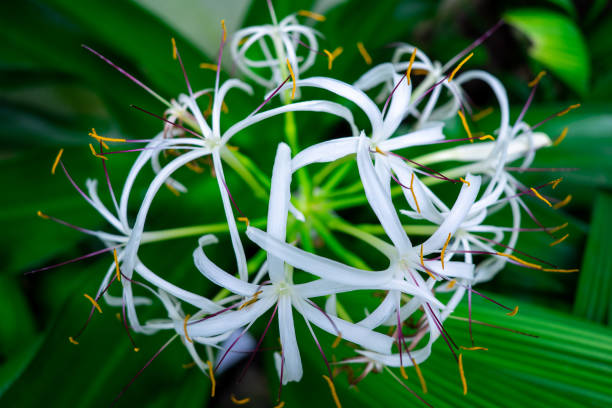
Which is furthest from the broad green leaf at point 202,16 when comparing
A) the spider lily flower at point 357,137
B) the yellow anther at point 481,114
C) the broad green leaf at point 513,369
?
the broad green leaf at point 513,369

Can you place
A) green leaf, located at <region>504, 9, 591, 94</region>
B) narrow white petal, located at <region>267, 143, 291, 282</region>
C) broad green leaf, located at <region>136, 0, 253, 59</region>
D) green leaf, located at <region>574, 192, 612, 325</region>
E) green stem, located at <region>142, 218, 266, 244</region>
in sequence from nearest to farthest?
narrow white petal, located at <region>267, 143, 291, 282</region>
green stem, located at <region>142, 218, 266, 244</region>
green leaf, located at <region>574, 192, 612, 325</region>
green leaf, located at <region>504, 9, 591, 94</region>
broad green leaf, located at <region>136, 0, 253, 59</region>

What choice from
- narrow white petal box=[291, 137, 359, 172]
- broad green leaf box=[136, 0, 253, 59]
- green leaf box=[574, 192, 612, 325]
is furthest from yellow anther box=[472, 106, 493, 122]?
broad green leaf box=[136, 0, 253, 59]

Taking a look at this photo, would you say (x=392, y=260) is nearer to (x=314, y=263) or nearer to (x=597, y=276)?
(x=314, y=263)

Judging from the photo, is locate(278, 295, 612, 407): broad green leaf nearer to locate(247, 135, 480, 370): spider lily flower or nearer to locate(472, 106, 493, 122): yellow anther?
locate(247, 135, 480, 370): spider lily flower

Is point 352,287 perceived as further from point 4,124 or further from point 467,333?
point 4,124

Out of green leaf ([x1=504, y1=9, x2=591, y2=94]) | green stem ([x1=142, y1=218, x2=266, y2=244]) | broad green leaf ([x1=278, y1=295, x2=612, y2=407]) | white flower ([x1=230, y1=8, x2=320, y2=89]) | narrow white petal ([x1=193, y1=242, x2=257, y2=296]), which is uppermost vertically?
green leaf ([x1=504, y1=9, x2=591, y2=94])

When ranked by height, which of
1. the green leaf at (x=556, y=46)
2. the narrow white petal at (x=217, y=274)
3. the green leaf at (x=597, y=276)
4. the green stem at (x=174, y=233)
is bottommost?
the narrow white petal at (x=217, y=274)

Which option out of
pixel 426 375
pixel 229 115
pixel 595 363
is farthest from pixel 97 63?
pixel 595 363

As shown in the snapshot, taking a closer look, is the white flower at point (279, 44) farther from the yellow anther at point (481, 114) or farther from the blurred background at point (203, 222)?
the yellow anther at point (481, 114)

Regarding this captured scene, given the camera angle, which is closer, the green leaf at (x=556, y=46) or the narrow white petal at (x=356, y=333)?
the narrow white petal at (x=356, y=333)
